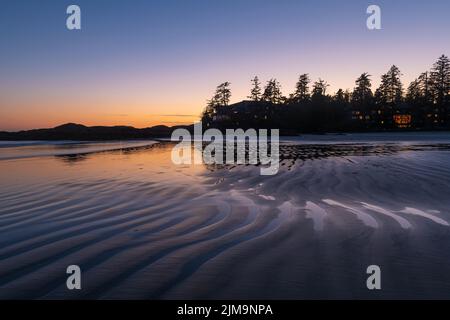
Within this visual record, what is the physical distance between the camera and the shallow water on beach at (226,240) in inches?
134

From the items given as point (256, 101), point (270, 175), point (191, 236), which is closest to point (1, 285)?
point (191, 236)

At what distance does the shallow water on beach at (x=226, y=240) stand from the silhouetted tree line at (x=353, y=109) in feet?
260

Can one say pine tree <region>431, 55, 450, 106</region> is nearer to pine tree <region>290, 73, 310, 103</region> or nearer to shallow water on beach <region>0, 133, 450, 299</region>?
pine tree <region>290, 73, 310, 103</region>

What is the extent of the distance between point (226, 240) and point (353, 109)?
354 feet

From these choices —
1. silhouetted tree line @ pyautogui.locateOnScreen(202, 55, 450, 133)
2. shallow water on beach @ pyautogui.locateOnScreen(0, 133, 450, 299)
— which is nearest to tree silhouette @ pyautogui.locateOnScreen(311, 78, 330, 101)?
silhouetted tree line @ pyautogui.locateOnScreen(202, 55, 450, 133)

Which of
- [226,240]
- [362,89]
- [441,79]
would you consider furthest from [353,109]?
[226,240]

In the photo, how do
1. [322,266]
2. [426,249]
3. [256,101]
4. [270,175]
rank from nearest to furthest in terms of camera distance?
[322,266] < [426,249] < [270,175] < [256,101]

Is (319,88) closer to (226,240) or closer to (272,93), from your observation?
(272,93)

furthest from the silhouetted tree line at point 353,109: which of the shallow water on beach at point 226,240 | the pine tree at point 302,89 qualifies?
the shallow water on beach at point 226,240

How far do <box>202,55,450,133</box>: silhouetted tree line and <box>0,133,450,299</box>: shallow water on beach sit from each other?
7940 cm

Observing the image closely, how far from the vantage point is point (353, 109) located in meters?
104
